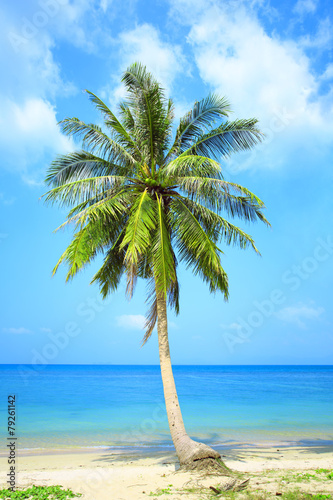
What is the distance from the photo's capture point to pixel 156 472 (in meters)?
8.32

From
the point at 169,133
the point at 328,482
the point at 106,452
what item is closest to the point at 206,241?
the point at 169,133

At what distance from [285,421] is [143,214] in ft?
44.0

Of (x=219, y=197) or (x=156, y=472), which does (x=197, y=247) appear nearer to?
(x=219, y=197)

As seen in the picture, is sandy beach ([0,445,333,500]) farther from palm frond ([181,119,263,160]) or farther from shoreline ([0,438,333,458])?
palm frond ([181,119,263,160])

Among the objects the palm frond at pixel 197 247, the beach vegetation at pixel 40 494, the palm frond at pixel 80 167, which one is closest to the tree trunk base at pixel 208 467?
the beach vegetation at pixel 40 494

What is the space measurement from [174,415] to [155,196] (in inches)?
190

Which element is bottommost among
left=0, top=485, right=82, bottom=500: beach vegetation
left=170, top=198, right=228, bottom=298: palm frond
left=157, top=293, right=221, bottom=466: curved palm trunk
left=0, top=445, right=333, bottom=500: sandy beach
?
left=0, top=445, right=333, bottom=500: sandy beach

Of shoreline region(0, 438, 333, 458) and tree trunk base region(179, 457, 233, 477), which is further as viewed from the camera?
shoreline region(0, 438, 333, 458)

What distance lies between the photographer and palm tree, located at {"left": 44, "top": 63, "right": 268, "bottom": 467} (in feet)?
27.6

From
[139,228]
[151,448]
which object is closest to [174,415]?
[139,228]

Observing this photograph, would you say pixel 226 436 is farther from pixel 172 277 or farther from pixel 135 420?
pixel 172 277

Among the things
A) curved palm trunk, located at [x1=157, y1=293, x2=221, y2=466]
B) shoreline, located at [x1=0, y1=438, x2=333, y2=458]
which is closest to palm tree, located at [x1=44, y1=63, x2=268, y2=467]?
curved palm trunk, located at [x1=157, y1=293, x2=221, y2=466]

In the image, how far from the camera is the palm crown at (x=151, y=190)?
8.54 m

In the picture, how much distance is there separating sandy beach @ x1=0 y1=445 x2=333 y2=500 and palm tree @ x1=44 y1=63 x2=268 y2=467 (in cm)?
91
